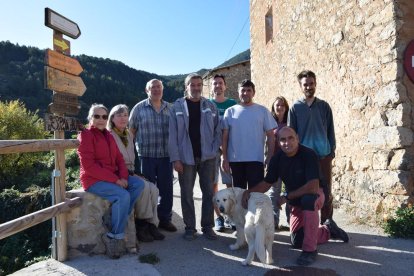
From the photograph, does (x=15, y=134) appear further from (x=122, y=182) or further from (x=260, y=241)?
(x=260, y=241)

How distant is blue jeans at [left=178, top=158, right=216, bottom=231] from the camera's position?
14.1 feet

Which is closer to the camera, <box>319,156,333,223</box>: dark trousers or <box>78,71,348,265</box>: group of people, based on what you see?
<box>78,71,348,265</box>: group of people

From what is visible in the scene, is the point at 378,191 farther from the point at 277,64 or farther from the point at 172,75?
the point at 172,75

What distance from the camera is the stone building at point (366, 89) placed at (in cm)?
442

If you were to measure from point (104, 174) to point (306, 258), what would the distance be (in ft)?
7.12

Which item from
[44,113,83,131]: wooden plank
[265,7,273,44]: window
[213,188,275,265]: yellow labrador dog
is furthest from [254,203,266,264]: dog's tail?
[265,7,273,44]: window

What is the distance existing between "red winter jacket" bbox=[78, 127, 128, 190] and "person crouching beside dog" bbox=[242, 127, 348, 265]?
1.45 m

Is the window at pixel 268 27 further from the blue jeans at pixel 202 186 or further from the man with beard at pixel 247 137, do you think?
the blue jeans at pixel 202 186

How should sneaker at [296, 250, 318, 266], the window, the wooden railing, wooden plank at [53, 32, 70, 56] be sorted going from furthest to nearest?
1. the window
2. wooden plank at [53, 32, 70, 56]
3. sneaker at [296, 250, 318, 266]
4. the wooden railing

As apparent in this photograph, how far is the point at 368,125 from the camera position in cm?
495

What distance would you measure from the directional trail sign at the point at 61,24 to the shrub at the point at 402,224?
4269 millimetres

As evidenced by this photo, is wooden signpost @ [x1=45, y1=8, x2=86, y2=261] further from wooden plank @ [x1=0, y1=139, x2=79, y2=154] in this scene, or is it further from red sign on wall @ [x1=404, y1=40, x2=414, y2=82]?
red sign on wall @ [x1=404, y1=40, x2=414, y2=82]

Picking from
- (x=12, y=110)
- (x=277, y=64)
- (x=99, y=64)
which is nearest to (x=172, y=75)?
(x=99, y=64)

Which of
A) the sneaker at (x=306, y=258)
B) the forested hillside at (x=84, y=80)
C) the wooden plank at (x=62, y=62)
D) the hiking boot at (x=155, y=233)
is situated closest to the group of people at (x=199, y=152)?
the hiking boot at (x=155, y=233)
